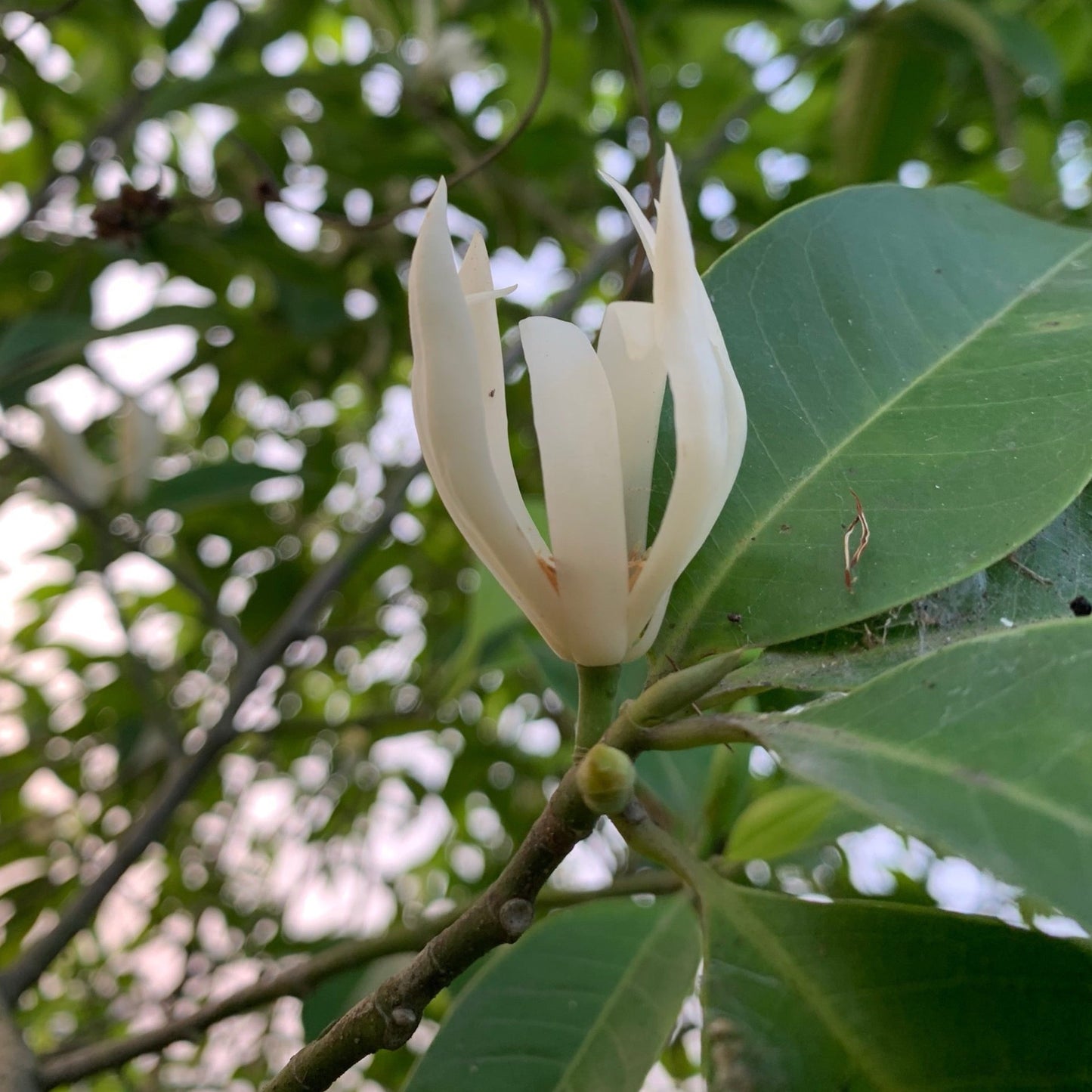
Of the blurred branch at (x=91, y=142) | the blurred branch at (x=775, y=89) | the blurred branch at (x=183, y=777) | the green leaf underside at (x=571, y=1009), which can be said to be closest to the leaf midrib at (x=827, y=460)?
the green leaf underside at (x=571, y=1009)

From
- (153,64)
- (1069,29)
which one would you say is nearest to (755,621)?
(1069,29)

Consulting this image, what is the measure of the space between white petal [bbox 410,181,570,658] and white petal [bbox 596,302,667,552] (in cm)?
4

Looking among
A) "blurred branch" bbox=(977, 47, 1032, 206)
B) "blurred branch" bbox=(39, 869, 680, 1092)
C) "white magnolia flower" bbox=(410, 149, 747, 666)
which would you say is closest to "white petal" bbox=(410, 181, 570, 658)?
"white magnolia flower" bbox=(410, 149, 747, 666)

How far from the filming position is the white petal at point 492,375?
0.94 feet

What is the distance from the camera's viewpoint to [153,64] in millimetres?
1202

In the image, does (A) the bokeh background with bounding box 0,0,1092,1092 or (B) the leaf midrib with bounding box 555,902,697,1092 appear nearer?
(B) the leaf midrib with bounding box 555,902,697,1092

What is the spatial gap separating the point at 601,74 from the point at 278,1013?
1214 mm

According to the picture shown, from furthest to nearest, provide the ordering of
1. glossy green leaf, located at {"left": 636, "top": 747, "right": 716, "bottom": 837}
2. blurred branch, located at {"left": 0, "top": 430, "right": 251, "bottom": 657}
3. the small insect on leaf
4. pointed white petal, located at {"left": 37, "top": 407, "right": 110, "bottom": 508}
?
pointed white petal, located at {"left": 37, "top": 407, "right": 110, "bottom": 508}
blurred branch, located at {"left": 0, "top": 430, "right": 251, "bottom": 657}
glossy green leaf, located at {"left": 636, "top": 747, "right": 716, "bottom": 837}
the small insect on leaf

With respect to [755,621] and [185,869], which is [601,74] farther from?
[185,869]

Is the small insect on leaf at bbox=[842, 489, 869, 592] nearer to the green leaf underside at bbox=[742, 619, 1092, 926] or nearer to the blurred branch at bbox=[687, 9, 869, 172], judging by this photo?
the green leaf underside at bbox=[742, 619, 1092, 926]

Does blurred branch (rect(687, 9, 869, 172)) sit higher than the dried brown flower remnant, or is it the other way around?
the dried brown flower remnant

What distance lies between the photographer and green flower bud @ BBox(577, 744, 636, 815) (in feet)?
0.82

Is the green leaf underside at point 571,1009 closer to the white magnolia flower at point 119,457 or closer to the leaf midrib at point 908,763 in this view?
the leaf midrib at point 908,763

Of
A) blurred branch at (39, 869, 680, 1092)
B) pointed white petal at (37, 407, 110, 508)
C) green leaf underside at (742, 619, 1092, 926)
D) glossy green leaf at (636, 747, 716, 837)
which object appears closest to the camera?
green leaf underside at (742, 619, 1092, 926)
